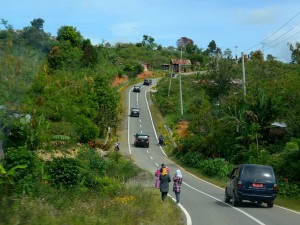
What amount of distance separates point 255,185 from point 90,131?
31241mm

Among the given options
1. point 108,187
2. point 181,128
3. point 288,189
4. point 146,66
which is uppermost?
point 146,66

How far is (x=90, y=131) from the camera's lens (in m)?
50.8

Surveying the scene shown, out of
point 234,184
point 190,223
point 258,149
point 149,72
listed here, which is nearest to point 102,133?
point 258,149

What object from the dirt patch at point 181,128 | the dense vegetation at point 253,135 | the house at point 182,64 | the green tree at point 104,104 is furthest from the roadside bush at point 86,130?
the house at point 182,64

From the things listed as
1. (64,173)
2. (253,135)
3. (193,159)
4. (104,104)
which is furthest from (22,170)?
(104,104)

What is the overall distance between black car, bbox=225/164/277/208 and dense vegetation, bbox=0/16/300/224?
3.64 m

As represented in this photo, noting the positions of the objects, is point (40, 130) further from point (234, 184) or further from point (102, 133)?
point (102, 133)

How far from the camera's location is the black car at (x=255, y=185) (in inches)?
842

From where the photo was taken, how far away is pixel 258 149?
40.2 metres

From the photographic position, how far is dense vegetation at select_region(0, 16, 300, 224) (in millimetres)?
12594

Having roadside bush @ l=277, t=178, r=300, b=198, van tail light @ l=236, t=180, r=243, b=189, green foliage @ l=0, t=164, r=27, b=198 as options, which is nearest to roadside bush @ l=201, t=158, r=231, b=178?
roadside bush @ l=277, t=178, r=300, b=198

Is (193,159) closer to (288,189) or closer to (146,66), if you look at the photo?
(288,189)

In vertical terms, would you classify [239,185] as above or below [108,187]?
above

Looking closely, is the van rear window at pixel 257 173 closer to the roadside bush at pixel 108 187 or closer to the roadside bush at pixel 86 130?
the roadside bush at pixel 108 187
